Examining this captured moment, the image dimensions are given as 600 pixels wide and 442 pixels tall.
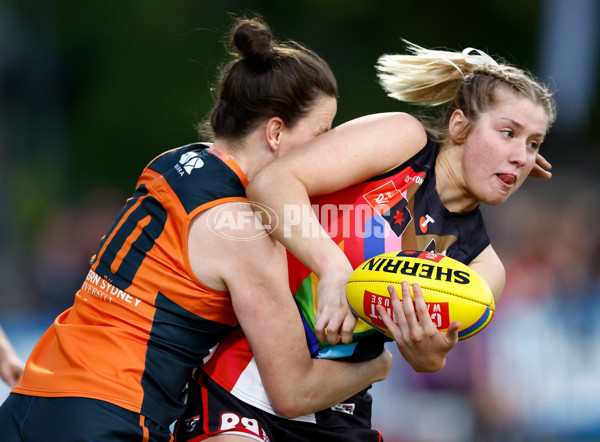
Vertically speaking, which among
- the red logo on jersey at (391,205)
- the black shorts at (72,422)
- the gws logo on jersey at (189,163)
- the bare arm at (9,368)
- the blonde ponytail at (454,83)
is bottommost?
the bare arm at (9,368)

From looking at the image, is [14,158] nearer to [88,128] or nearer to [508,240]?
[88,128]

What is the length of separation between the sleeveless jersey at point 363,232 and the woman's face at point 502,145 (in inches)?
7.4

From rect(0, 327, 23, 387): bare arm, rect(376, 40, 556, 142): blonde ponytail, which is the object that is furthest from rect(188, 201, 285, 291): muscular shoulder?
rect(0, 327, 23, 387): bare arm

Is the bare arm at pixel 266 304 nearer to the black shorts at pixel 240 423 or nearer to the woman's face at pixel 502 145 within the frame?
the black shorts at pixel 240 423

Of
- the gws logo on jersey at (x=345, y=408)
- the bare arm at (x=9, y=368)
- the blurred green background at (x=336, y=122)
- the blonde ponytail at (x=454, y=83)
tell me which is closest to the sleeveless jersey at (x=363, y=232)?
the blonde ponytail at (x=454, y=83)

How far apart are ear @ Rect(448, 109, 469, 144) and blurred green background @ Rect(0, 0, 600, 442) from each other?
2561 mm

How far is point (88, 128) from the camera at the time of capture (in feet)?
53.2

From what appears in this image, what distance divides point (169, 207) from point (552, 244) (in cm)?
577

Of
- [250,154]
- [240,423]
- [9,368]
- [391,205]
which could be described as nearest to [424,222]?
[391,205]

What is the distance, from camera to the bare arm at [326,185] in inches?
113

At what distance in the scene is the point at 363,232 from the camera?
3.18 metres

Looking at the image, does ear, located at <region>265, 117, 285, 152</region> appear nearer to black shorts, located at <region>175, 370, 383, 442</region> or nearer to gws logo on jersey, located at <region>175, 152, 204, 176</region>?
gws logo on jersey, located at <region>175, 152, 204, 176</region>

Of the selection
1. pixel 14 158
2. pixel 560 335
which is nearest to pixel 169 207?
pixel 560 335

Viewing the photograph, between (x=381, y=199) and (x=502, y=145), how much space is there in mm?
540
